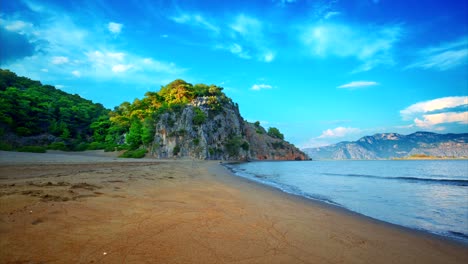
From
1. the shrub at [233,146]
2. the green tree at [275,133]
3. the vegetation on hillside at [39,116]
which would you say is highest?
the green tree at [275,133]

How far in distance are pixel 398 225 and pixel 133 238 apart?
18.3 ft

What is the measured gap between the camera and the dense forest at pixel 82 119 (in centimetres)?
4072

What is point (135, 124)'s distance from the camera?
47.5m

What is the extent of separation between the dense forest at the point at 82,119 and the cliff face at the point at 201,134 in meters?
0.90

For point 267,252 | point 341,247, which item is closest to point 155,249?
point 267,252

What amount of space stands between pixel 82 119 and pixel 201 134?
2982cm

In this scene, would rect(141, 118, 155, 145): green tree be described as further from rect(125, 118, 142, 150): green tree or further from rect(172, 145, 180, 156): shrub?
rect(172, 145, 180, 156): shrub

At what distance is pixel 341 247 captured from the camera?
3.32m

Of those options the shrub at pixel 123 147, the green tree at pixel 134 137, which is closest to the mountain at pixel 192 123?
the green tree at pixel 134 137

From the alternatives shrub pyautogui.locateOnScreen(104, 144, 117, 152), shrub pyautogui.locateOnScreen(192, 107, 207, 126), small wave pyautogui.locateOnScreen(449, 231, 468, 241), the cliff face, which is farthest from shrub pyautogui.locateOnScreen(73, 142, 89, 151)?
small wave pyautogui.locateOnScreen(449, 231, 468, 241)

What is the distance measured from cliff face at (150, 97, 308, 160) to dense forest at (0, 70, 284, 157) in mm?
898

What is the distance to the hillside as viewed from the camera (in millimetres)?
42000

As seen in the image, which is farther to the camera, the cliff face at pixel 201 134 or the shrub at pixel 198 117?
the shrub at pixel 198 117

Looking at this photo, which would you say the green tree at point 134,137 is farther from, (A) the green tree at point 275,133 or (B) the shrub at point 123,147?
(A) the green tree at point 275,133
